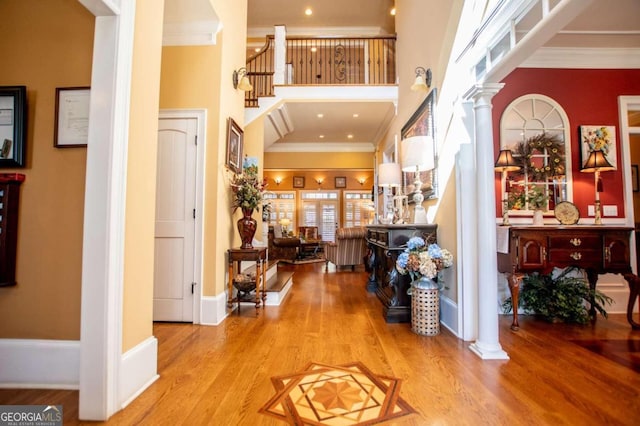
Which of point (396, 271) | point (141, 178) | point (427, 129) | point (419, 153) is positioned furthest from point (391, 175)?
point (141, 178)

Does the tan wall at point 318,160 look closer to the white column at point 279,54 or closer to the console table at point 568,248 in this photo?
the white column at point 279,54

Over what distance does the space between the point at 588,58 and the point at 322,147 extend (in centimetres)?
624

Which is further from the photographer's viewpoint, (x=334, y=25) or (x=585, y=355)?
(x=334, y=25)

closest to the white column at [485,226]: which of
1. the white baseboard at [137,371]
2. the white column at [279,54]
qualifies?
the white baseboard at [137,371]

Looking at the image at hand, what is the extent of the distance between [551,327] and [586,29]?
3034mm

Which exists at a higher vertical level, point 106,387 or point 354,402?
point 106,387

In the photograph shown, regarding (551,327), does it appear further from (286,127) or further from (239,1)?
(286,127)

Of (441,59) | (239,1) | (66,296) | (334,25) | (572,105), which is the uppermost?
(334,25)

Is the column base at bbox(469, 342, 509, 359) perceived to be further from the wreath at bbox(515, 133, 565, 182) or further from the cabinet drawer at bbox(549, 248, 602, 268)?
the wreath at bbox(515, 133, 565, 182)

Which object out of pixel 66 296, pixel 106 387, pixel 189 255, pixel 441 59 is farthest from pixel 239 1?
pixel 106 387

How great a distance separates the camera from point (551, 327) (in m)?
2.70

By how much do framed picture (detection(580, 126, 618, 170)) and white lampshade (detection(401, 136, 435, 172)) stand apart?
1.80 metres

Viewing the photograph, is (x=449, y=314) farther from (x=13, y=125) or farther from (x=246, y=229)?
(x=13, y=125)

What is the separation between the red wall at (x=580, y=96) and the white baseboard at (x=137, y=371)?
11.4 ft
